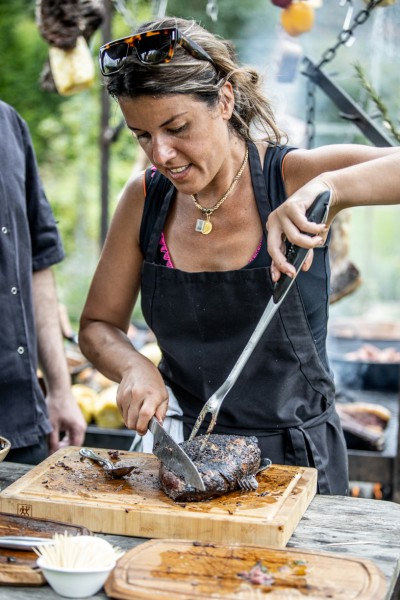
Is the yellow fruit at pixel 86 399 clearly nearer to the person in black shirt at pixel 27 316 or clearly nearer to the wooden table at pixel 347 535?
the person in black shirt at pixel 27 316

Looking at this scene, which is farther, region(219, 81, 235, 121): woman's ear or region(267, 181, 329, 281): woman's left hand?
region(219, 81, 235, 121): woman's ear

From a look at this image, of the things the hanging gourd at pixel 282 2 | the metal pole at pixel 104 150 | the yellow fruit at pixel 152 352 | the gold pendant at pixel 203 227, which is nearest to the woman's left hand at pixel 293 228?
the gold pendant at pixel 203 227

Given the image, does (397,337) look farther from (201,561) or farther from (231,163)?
(201,561)

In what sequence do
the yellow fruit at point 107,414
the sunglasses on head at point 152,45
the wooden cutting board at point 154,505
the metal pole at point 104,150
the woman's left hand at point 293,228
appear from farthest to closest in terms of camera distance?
the metal pole at point 104,150
the yellow fruit at point 107,414
the sunglasses on head at point 152,45
the woman's left hand at point 293,228
the wooden cutting board at point 154,505

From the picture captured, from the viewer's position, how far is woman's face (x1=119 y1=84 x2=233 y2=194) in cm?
256

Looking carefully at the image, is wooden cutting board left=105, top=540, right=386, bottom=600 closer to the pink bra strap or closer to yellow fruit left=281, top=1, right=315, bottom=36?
the pink bra strap

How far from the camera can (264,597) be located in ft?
6.06

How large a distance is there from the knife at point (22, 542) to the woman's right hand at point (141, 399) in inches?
26.0

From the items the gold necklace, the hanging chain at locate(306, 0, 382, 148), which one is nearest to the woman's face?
the gold necklace

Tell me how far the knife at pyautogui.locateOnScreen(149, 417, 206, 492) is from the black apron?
0.33m

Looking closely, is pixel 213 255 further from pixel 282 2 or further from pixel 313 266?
pixel 282 2

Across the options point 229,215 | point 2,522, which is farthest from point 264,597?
point 229,215

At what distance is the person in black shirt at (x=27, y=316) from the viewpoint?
3.34 m

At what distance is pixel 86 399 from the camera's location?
213 inches
